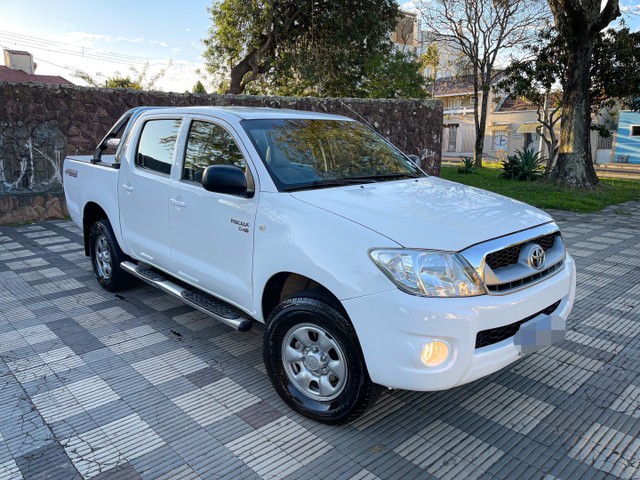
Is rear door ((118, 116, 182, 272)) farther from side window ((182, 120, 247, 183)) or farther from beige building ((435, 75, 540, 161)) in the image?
beige building ((435, 75, 540, 161))

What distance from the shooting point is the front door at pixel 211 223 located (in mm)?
3191

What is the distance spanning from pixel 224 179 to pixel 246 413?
1.45 metres

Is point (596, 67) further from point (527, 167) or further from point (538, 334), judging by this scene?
point (538, 334)

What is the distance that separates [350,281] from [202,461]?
123 cm

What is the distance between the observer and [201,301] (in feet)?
11.9

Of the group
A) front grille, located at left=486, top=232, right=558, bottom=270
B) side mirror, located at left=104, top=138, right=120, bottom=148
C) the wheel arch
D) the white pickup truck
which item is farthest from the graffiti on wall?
front grille, located at left=486, top=232, right=558, bottom=270

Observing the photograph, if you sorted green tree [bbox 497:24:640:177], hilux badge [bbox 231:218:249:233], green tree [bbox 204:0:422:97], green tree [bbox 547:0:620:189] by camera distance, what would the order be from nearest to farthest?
hilux badge [bbox 231:218:249:233], green tree [bbox 547:0:620:189], green tree [bbox 497:24:640:177], green tree [bbox 204:0:422:97]

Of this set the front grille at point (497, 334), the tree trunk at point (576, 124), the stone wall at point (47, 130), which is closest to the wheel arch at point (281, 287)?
the front grille at point (497, 334)

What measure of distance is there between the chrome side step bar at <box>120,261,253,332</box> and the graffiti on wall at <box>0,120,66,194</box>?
5.79 meters

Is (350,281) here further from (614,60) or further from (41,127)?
(614,60)

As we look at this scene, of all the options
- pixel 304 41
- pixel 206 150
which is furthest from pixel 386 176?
pixel 304 41

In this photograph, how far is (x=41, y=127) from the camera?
9.05 m

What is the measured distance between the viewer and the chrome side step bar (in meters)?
3.27

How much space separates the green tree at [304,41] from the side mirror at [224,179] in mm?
15618
